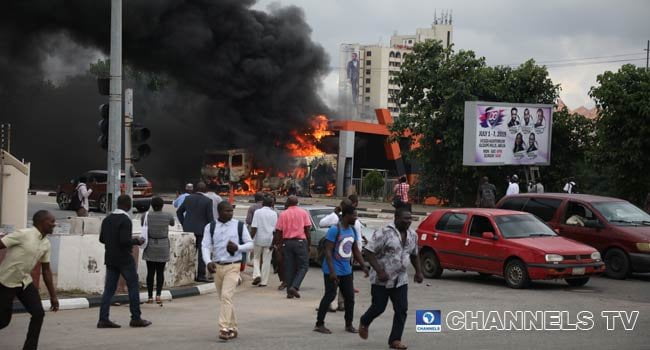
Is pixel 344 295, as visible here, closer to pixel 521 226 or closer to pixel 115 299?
pixel 115 299

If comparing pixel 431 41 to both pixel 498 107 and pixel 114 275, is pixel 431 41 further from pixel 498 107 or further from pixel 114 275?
pixel 114 275

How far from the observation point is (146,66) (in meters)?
38.4

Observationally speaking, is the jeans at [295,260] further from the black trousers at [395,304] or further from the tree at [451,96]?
the tree at [451,96]

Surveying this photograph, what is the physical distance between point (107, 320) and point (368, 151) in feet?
130

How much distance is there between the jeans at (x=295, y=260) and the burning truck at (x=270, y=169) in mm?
29727

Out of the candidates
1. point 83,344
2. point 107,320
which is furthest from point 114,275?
point 83,344

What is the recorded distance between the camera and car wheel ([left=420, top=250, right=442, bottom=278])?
49.7 ft

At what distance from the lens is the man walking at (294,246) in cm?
1236

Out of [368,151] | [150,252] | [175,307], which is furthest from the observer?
[368,151]

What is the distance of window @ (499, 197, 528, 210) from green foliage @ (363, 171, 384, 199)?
25.9 m

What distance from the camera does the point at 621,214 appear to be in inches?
625

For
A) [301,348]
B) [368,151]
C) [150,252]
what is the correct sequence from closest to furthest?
[301,348] → [150,252] → [368,151]

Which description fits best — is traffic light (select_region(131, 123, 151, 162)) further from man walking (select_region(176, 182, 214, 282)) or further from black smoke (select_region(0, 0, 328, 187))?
black smoke (select_region(0, 0, 328, 187))

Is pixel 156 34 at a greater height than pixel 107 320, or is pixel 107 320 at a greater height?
pixel 156 34
